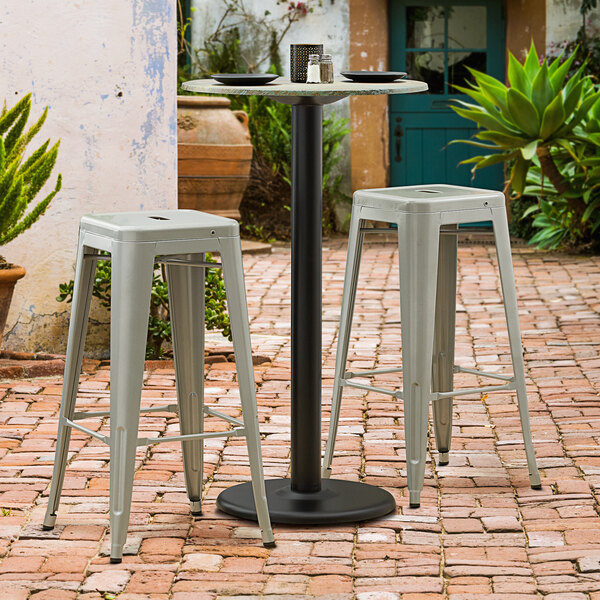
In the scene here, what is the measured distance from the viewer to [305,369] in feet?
12.4

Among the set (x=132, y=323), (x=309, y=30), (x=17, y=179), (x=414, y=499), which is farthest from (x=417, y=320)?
(x=309, y=30)

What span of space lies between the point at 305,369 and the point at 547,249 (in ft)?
22.0

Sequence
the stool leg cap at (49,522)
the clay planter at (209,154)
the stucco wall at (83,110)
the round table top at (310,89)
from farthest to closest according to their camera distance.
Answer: the clay planter at (209,154) < the stucco wall at (83,110) < the stool leg cap at (49,522) < the round table top at (310,89)

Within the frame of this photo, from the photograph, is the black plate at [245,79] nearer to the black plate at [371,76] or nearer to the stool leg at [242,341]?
the black plate at [371,76]

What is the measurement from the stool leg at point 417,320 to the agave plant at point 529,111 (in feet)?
17.3

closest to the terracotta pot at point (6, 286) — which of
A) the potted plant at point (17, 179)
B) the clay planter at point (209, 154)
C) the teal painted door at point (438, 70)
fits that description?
the potted plant at point (17, 179)

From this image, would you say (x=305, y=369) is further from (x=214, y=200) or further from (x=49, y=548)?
Result: (x=214, y=200)

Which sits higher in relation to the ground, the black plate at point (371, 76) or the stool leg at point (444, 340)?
the black plate at point (371, 76)

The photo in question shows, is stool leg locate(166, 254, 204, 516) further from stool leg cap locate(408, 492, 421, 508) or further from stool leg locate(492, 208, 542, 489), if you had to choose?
stool leg locate(492, 208, 542, 489)

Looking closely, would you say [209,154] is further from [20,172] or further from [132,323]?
[132,323]

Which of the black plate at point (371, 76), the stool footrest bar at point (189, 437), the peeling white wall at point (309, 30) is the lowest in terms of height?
the stool footrest bar at point (189, 437)

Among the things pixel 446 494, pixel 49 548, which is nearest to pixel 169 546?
pixel 49 548

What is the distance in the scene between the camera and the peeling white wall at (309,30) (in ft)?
35.9

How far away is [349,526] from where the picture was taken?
3.66 m
